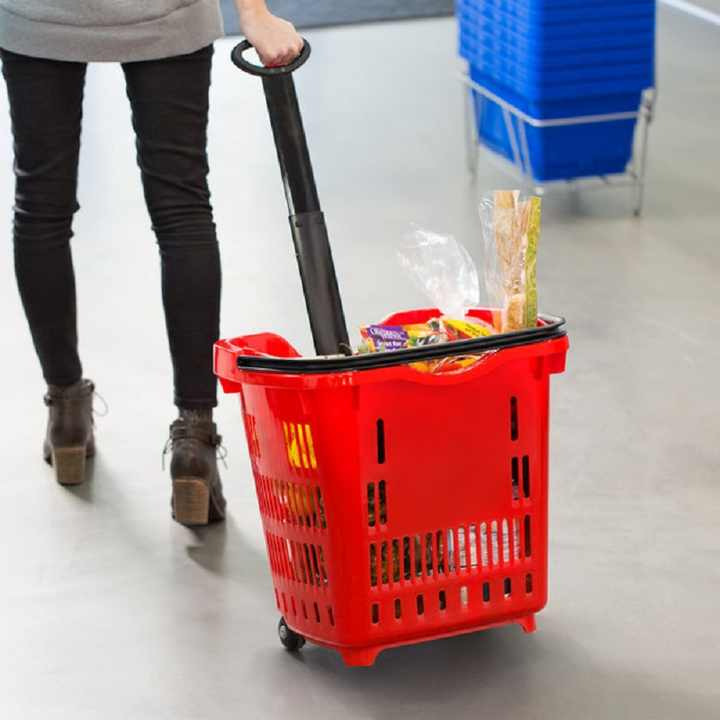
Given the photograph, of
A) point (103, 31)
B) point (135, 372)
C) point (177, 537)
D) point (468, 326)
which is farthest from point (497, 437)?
point (135, 372)

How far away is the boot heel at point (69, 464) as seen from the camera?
2209 millimetres

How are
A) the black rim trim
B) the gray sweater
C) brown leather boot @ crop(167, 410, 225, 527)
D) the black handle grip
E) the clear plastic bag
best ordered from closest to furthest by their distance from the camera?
the black rim trim
the black handle grip
the clear plastic bag
the gray sweater
brown leather boot @ crop(167, 410, 225, 527)

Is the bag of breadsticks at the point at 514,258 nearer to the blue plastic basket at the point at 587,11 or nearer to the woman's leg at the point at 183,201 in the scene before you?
the woman's leg at the point at 183,201

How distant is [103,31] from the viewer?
1.90 metres

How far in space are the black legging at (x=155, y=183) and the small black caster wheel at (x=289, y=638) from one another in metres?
0.44

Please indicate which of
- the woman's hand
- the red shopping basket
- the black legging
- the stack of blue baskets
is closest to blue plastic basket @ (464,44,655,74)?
the stack of blue baskets

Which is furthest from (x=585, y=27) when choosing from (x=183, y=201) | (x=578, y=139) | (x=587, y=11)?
(x=183, y=201)

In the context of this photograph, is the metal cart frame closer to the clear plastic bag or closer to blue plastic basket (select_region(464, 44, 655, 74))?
blue plastic basket (select_region(464, 44, 655, 74))

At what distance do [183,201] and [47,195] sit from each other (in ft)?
0.69

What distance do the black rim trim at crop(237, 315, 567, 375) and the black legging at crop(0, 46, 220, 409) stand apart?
50 cm

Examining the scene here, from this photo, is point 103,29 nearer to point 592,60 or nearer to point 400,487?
point 400,487

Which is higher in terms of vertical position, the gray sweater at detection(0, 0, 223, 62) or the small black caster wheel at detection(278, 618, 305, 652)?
the gray sweater at detection(0, 0, 223, 62)

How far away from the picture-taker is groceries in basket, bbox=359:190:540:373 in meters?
1.62

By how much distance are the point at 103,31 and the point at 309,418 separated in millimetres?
674
